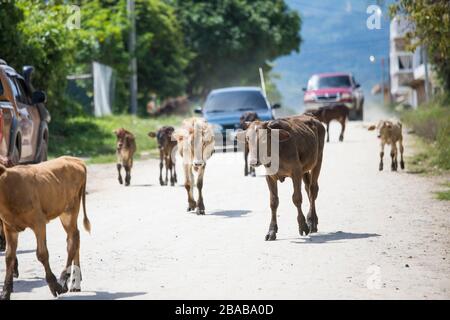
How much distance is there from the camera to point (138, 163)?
27.8 metres

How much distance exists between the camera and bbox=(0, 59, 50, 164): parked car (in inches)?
645

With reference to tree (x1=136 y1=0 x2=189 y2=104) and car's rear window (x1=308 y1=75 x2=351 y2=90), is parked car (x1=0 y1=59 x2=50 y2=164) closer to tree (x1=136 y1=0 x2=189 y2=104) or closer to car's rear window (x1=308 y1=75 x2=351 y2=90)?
car's rear window (x1=308 y1=75 x2=351 y2=90)

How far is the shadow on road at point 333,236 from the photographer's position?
13055 mm

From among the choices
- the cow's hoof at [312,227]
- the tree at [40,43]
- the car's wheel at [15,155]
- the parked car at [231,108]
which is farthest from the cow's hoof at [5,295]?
the parked car at [231,108]

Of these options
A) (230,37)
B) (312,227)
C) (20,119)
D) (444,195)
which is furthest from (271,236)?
(230,37)

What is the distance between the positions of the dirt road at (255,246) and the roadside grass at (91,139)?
323 inches

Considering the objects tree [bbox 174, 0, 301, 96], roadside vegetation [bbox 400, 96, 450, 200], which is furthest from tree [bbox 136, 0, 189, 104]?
roadside vegetation [bbox 400, 96, 450, 200]

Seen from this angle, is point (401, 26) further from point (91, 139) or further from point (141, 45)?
point (91, 139)

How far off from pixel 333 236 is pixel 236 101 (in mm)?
18277

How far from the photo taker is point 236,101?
31484 millimetres

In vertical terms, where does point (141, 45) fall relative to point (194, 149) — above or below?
above

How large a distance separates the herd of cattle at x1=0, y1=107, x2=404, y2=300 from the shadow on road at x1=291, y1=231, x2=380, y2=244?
0.21 metres

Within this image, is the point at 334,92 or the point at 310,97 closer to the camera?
the point at 334,92
